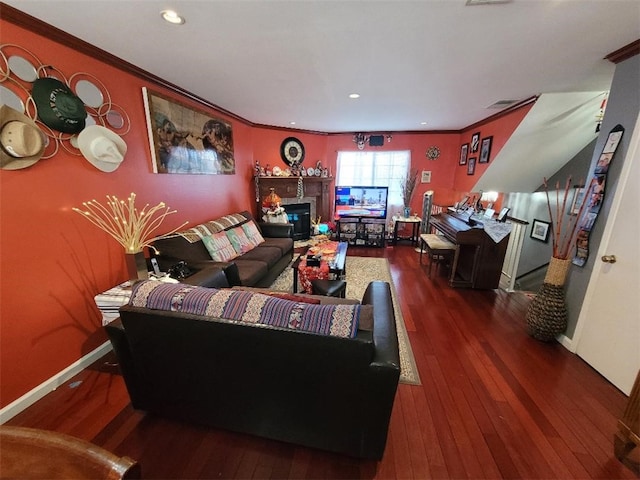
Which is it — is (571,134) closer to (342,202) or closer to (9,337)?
(342,202)

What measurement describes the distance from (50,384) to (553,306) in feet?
13.3

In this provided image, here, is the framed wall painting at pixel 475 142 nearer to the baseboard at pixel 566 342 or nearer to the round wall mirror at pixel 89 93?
the baseboard at pixel 566 342

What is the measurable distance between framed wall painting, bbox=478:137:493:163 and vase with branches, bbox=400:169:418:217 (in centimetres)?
143

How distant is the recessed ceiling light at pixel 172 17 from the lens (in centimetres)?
146

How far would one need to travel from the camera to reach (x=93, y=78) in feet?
6.44

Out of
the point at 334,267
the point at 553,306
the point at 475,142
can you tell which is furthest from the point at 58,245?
the point at 475,142

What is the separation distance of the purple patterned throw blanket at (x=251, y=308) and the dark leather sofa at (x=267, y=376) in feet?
0.11

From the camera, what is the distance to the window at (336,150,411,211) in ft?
17.8

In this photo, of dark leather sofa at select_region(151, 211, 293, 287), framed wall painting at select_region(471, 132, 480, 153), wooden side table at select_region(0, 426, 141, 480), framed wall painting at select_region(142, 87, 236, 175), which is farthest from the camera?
framed wall painting at select_region(471, 132, 480, 153)

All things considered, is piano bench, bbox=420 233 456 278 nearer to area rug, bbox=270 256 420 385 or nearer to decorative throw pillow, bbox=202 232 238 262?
area rug, bbox=270 256 420 385

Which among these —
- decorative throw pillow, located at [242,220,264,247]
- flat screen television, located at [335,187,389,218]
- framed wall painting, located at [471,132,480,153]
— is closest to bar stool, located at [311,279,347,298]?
decorative throw pillow, located at [242,220,264,247]

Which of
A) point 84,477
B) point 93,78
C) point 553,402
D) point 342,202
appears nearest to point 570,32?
point 553,402

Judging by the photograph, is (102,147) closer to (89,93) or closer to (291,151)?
(89,93)

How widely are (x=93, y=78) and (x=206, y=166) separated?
4.91ft
